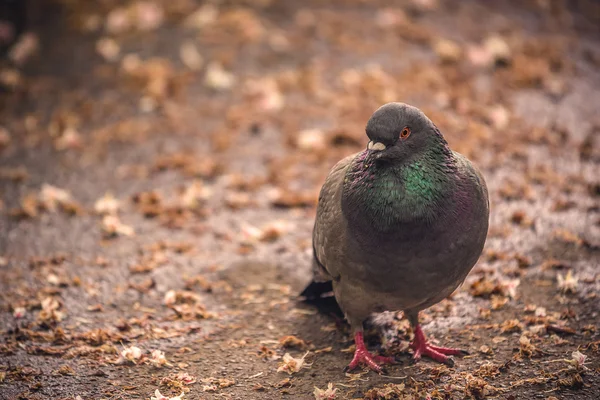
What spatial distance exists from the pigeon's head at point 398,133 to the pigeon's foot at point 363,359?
1238mm

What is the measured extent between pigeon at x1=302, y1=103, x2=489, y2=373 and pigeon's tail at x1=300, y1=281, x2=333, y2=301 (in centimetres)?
85

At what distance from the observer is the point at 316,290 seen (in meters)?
4.74

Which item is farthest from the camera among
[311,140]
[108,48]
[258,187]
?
[108,48]

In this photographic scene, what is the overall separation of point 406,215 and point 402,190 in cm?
14

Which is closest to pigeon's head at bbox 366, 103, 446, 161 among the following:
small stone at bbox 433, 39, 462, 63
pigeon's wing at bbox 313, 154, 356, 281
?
pigeon's wing at bbox 313, 154, 356, 281

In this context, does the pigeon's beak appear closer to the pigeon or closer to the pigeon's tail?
the pigeon

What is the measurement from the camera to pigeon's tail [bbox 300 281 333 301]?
4.68 m

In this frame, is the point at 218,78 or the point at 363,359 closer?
the point at 363,359

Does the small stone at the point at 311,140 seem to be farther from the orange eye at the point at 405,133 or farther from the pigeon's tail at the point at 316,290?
the orange eye at the point at 405,133

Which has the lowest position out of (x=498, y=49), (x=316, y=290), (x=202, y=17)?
(x=202, y=17)

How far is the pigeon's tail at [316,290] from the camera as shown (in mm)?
4680

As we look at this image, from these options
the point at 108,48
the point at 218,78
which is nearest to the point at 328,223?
the point at 218,78

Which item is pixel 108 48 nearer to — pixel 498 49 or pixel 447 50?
pixel 447 50

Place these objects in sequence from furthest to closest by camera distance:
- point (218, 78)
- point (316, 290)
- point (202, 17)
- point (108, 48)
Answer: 1. point (202, 17)
2. point (108, 48)
3. point (218, 78)
4. point (316, 290)
